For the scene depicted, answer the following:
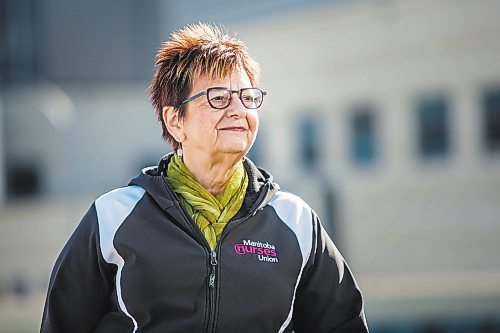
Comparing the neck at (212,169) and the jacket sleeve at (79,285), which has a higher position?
the neck at (212,169)

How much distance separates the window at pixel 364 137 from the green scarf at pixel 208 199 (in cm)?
1977

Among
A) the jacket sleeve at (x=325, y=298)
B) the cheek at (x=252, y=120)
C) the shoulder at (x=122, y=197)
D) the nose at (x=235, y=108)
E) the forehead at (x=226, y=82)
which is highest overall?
the forehead at (x=226, y=82)

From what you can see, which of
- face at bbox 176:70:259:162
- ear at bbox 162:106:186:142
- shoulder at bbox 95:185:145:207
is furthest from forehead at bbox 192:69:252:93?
shoulder at bbox 95:185:145:207

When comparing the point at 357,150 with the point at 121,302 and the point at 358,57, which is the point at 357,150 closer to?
the point at 358,57

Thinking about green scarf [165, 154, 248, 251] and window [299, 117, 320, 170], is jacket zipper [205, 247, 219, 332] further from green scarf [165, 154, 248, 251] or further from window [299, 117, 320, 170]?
window [299, 117, 320, 170]

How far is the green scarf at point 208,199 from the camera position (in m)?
3.26

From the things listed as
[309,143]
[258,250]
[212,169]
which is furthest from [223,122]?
[309,143]

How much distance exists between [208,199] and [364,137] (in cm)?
2004

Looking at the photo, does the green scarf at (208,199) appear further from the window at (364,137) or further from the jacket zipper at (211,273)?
the window at (364,137)

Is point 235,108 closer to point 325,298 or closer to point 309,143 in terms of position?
point 325,298

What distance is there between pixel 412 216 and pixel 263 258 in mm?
20295

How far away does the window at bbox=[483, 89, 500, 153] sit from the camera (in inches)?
850

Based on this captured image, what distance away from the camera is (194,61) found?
329 centimetres

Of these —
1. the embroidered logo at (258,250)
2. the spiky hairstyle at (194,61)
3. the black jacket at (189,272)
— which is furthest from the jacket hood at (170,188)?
the spiky hairstyle at (194,61)
